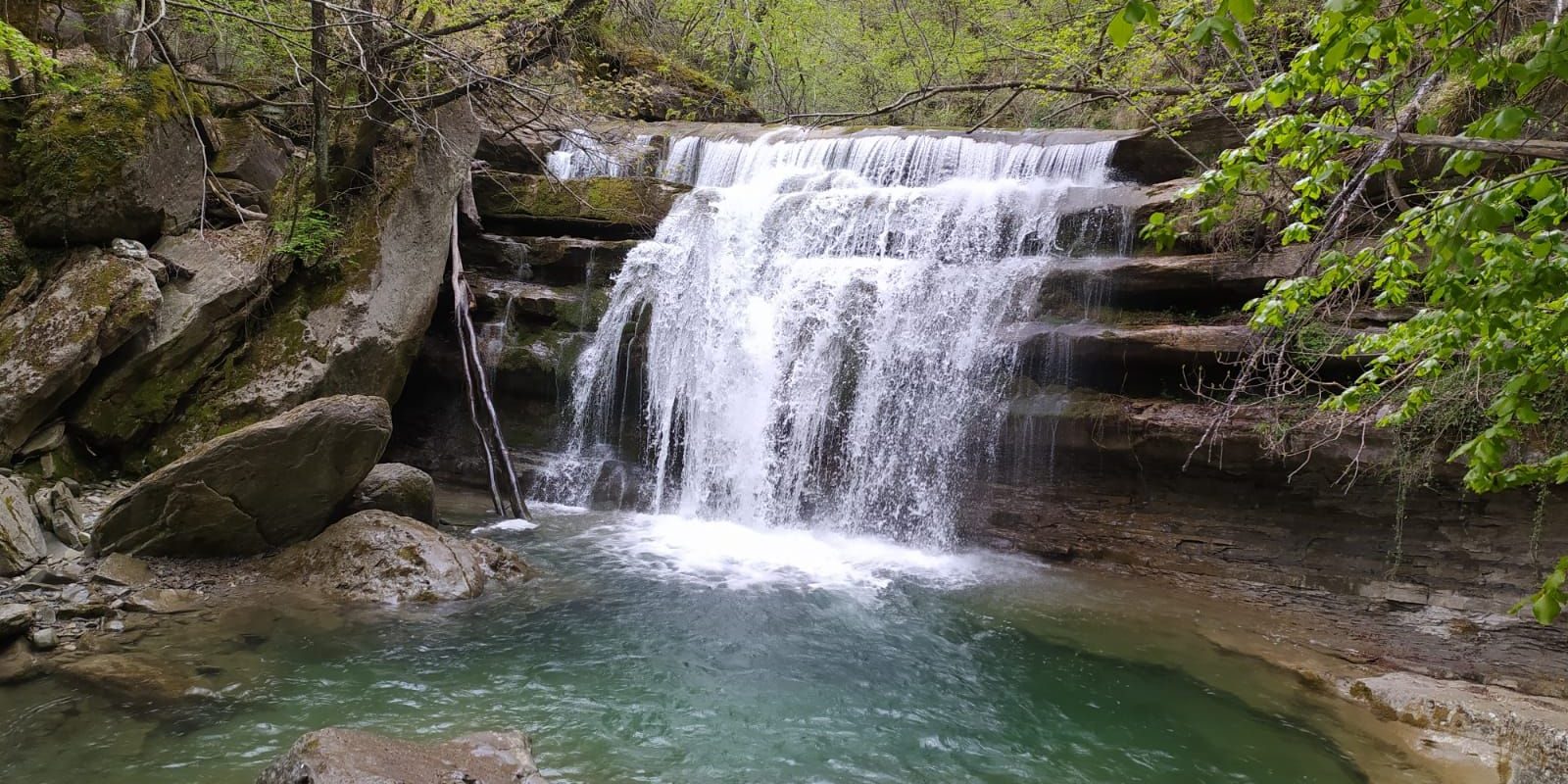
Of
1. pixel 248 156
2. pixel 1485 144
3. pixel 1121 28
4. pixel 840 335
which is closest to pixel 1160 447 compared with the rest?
pixel 840 335

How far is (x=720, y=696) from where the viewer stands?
548cm

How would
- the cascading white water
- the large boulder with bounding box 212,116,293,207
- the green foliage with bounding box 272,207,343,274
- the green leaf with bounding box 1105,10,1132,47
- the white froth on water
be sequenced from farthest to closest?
the large boulder with bounding box 212,116,293,207 → the cascading white water → the green foliage with bounding box 272,207,343,274 → the white froth on water → the green leaf with bounding box 1105,10,1132,47

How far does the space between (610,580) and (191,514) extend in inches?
131

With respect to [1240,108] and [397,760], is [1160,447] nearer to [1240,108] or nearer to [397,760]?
[1240,108]

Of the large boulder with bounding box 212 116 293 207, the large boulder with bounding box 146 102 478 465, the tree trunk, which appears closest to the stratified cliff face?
the large boulder with bounding box 146 102 478 465

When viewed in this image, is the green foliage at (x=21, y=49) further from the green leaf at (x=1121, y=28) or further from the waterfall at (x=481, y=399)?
the green leaf at (x=1121, y=28)

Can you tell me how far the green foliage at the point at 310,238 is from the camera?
9.33 m

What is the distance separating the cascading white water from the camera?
959cm

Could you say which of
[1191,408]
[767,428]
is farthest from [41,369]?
[1191,408]

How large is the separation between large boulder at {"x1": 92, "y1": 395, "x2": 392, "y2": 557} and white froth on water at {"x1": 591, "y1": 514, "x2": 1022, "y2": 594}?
106 inches

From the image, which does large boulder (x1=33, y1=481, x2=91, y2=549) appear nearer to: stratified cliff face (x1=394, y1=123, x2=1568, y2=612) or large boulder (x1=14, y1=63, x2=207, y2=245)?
large boulder (x1=14, y1=63, x2=207, y2=245)

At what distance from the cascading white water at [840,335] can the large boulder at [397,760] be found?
19.8 feet

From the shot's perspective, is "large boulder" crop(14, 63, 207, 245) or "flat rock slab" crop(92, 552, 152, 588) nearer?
"flat rock slab" crop(92, 552, 152, 588)

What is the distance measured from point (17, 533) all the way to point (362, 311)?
4.10m
